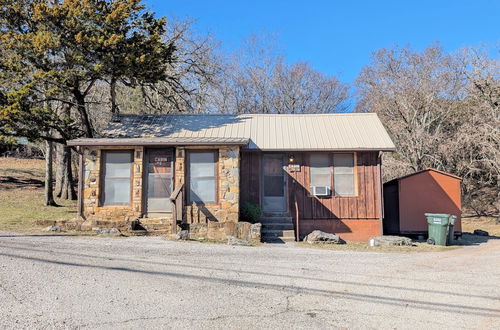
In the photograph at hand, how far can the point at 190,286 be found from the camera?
245 inches

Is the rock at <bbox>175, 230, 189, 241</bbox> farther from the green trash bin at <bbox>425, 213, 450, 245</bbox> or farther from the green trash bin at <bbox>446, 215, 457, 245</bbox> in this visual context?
the green trash bin at <bbox>446, 215, 457, 245</bbox>

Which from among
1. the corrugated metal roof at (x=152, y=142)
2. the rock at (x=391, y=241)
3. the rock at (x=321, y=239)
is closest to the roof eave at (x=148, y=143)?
the corrugated metal roof at (x=152, y=142)

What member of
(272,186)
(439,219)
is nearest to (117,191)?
(272,186)

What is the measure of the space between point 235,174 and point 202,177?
1.02 metres

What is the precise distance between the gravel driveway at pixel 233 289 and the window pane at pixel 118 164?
3.99 metres

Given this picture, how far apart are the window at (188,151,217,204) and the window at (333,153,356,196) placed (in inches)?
159

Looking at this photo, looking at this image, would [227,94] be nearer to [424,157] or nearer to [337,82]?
[337,82]

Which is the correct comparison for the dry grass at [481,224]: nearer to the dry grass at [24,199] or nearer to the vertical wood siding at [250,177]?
the vertical wood siding at [250,177]

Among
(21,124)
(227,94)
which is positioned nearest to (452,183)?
(21,124)

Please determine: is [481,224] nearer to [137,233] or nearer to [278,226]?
[278,226]

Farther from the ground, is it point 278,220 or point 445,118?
point 445,118

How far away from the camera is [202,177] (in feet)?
43.1

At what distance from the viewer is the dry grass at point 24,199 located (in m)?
14.4

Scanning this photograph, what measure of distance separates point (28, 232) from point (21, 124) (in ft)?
16.2
